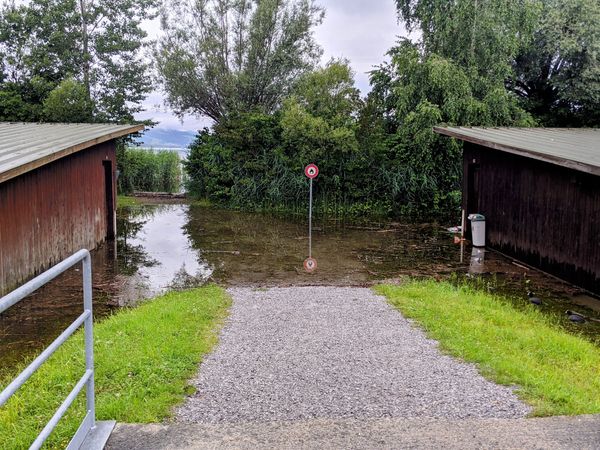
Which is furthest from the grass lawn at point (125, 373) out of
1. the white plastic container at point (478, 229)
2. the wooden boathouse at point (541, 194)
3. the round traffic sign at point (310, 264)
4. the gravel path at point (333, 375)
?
the white plastic container at point (478, 229)

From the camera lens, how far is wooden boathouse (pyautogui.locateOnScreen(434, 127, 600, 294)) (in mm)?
8492

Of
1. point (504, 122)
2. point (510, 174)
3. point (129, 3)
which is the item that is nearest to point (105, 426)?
point (510, 174)

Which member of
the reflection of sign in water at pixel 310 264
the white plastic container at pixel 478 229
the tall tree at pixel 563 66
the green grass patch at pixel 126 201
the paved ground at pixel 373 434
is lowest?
the reflection of sign in water at pixel 310 264

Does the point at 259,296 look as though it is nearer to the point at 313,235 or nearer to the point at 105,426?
the point at 105,426

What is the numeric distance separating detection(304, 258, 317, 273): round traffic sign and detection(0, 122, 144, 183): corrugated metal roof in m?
4.28

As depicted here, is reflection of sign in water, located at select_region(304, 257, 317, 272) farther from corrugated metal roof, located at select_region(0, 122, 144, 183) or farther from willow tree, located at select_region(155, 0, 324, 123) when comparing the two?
willow tree, located at select_region(155, 0, 324, 123)

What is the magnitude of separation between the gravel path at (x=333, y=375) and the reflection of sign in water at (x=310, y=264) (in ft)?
10.4

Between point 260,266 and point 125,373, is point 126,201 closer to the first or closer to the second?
point 260,266

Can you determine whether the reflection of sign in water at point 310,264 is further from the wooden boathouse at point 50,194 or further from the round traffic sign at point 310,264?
the wooden boathouse at point 50,194

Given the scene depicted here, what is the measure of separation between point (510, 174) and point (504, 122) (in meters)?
5.54

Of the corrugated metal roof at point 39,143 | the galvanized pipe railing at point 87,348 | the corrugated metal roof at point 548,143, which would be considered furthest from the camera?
the corrugated metal roof at point 548,143

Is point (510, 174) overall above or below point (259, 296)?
above

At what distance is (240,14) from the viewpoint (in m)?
20.2

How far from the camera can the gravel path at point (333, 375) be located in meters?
3.48
